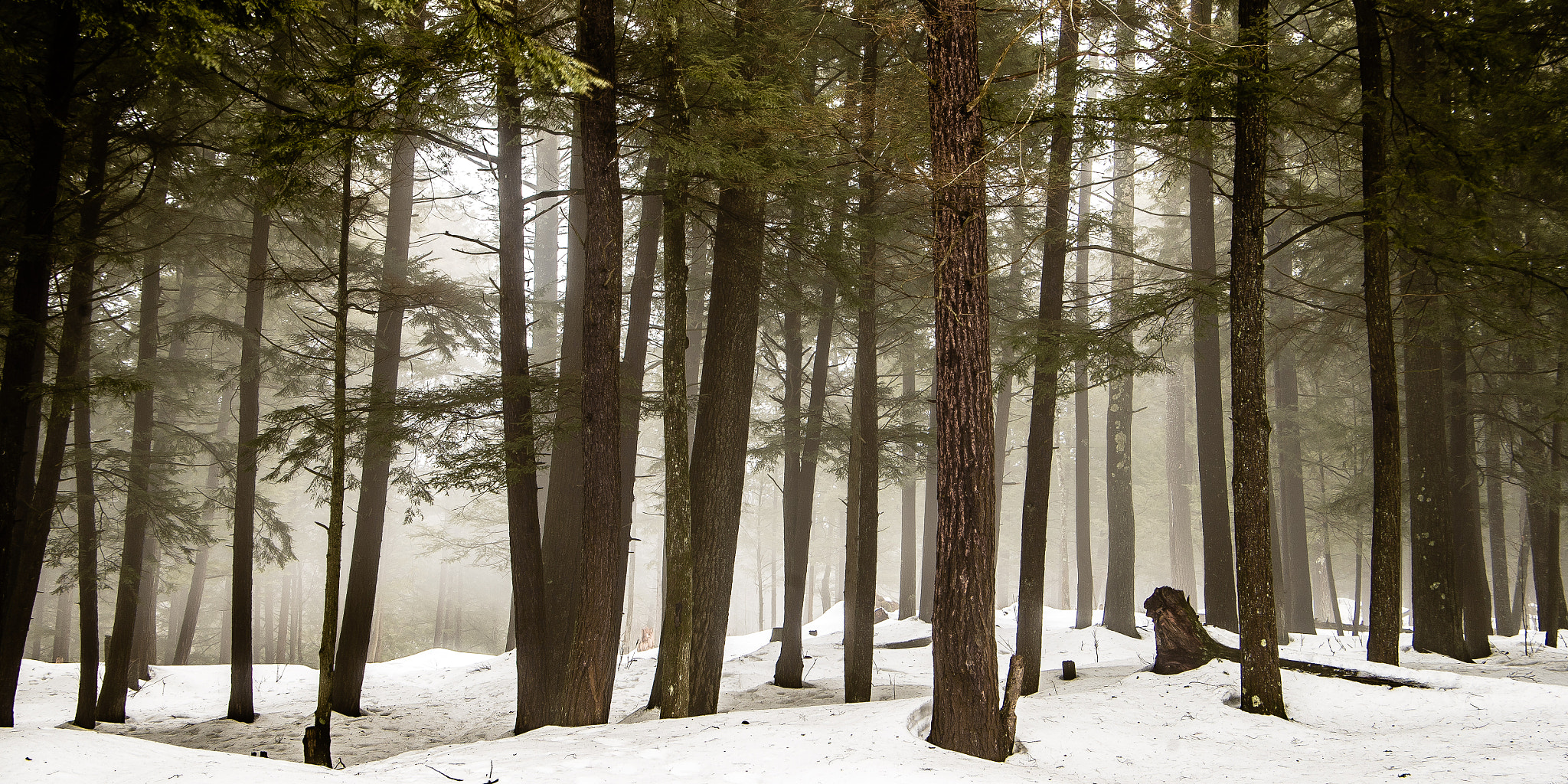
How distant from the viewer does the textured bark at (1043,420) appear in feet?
29.6

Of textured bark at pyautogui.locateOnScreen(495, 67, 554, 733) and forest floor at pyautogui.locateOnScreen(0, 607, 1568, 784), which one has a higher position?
textured bark at pyautogui.locateOnScreen(495, 67, 554, 733)

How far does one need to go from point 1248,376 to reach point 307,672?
18047 millimetres

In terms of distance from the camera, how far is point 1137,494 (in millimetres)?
34719

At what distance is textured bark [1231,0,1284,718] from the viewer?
7016 millimetres

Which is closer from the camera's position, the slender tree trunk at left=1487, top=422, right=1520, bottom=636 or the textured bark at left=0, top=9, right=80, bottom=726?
the textured bark at left=0, top=9, right=80, bottom=726

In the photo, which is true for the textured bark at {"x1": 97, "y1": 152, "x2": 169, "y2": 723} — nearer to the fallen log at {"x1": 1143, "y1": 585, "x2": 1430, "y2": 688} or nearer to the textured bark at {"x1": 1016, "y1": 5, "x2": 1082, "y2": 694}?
the textured bark at {"x1": 1016, "y1": 5, "x2": 1082, "y2": 694}

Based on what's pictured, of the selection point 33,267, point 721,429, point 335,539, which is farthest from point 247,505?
point 721,429

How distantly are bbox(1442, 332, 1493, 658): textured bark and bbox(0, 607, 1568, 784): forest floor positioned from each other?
3.08 ft

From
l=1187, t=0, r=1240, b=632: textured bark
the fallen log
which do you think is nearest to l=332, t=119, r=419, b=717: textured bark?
the fallen log

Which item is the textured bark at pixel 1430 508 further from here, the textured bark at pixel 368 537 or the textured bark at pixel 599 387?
the textured bark at pixel 368 537

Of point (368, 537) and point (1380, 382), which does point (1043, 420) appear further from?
point (368, 537)

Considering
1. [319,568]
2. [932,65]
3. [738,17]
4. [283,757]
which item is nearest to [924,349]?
[738,17]

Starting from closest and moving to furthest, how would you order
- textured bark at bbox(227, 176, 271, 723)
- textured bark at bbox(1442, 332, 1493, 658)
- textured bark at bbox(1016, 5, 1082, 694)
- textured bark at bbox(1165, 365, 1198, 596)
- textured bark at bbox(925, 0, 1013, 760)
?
textured bark at bbox(925, 0, 1013, 760), textured bark at bbox(1016, 5, 1082, 694), textured bark at bbox(227, 176, 271, 723), textured bark at bbox(1442, 332, 1493, 658), textured bark at bbox(1165, 365, 1198, 596)

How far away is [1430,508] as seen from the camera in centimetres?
1044
